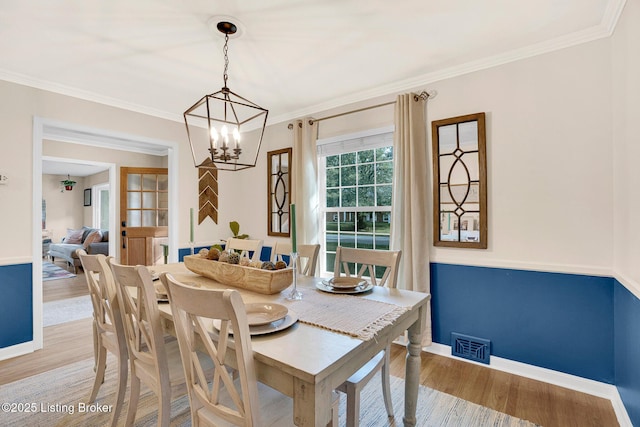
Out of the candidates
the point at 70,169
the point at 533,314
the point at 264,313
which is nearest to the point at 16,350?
the point at 264,313

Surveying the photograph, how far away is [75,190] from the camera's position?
9.24 meters

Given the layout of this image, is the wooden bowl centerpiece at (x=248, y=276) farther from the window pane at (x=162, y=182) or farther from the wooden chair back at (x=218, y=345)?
the window pane at (x=162, y=182)

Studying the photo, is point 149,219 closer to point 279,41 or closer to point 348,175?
point 348,175

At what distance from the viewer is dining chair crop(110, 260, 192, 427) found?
54.4 inches

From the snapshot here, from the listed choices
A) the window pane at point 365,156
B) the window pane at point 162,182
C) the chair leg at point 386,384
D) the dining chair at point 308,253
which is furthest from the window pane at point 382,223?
the window pane at point 162,182

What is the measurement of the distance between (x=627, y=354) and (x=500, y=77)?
6.63 feet

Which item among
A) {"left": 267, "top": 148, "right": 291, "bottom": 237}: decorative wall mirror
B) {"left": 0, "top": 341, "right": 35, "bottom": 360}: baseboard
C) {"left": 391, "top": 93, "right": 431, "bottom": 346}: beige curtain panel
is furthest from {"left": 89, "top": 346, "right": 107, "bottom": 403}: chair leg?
{"left": 391, "top": 93, "right": 431, "bottom": 346}: beige curtain panel

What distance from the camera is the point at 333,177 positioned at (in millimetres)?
3652

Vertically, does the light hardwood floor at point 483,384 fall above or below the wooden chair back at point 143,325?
below

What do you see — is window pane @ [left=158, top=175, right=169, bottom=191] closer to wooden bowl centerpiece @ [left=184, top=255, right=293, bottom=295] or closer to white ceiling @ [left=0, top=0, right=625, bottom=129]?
white ceiling @ [left=0, top=0, right=625, bottom=129]

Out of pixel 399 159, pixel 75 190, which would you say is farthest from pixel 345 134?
pixel 75 190

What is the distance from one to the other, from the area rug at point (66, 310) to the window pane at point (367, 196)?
3.52 m

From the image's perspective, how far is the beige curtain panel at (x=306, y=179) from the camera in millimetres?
3555

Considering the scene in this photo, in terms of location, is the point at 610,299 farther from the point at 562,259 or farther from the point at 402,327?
the point at 402,327
